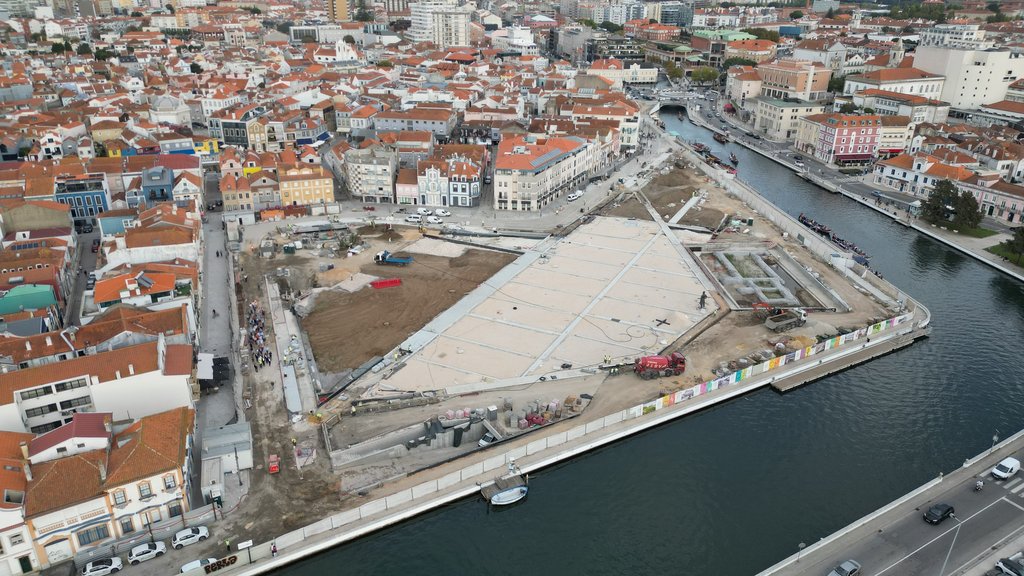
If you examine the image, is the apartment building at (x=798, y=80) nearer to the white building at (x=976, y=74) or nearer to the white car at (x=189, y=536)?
the white building at (x=976, y=74)

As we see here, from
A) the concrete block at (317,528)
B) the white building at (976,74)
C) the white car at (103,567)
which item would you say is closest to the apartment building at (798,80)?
the white building at (976,74)

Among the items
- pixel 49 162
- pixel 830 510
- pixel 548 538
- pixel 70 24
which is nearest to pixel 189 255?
pixel 49 162

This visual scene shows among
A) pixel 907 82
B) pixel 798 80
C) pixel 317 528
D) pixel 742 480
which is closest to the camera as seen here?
pixel 317 528

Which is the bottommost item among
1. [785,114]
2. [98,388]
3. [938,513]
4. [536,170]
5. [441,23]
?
[938,513]

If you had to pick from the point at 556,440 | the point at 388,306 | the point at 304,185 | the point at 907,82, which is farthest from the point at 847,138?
the point at 556,440

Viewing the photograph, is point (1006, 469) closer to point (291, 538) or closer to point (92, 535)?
point (291, 538)

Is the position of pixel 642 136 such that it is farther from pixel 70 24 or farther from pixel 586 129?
pixel 70 24
